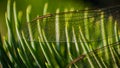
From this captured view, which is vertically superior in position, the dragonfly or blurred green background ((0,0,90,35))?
blurred green background ((0,0,90,35))

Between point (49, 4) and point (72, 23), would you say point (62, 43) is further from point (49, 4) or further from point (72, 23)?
point (49, 4)

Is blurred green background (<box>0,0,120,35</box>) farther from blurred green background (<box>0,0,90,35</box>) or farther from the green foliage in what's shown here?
the green foliage

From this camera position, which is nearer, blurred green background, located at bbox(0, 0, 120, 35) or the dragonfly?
the dragonfly

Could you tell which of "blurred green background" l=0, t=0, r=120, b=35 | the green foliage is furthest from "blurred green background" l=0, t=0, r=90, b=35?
the green foliage

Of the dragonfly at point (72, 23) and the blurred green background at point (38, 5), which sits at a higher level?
the blurred green background at point (38, 5)

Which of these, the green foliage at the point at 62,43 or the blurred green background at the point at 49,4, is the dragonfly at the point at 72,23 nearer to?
the green foliage at the point at 62,43

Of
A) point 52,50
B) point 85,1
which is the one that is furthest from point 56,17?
point 85,1

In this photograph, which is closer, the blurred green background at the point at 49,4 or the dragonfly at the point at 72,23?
the dragonfly at the point at 72,23

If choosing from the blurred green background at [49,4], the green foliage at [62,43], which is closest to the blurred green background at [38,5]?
the blurred green background at [49,4]

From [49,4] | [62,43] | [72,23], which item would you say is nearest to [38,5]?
[49,4]
